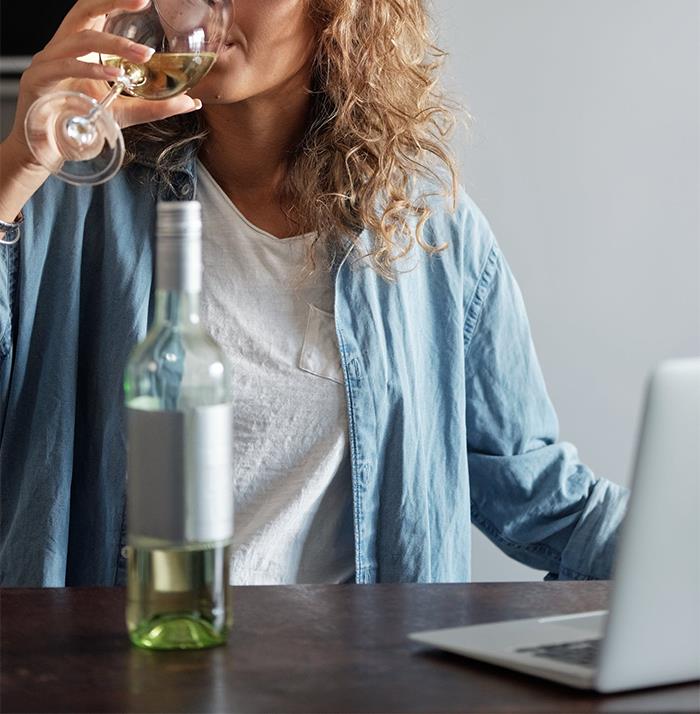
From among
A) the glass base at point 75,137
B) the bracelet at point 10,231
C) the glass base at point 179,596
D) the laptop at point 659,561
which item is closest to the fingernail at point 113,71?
the glass base at point 75,137

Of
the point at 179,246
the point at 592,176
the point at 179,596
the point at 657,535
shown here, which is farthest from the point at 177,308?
the point at 592,176

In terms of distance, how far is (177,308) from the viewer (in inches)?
32.7

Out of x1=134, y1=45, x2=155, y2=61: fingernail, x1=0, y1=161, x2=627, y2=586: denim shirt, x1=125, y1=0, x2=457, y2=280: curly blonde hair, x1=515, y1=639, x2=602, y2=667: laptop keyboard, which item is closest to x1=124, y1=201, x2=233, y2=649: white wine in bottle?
x1=515, y1=639, x2=602, y2=667: laptop keyboard

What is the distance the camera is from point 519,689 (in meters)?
0.79

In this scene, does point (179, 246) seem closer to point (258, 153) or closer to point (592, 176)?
point (258, 153)

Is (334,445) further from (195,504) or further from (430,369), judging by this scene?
(195,504)

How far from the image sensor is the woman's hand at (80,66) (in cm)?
120

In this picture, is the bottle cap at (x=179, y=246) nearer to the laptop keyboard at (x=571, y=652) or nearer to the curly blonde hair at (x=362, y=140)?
the laptop keyboard at (x=571, y=652)

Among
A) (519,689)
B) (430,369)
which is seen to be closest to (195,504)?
(519,689)

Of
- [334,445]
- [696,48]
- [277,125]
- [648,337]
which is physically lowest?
[334,445]

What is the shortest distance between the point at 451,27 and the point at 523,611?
4.44ft

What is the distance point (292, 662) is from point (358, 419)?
27.9 inches

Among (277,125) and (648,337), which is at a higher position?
(277,125)

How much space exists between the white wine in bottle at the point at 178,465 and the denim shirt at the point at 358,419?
666 millimetres
